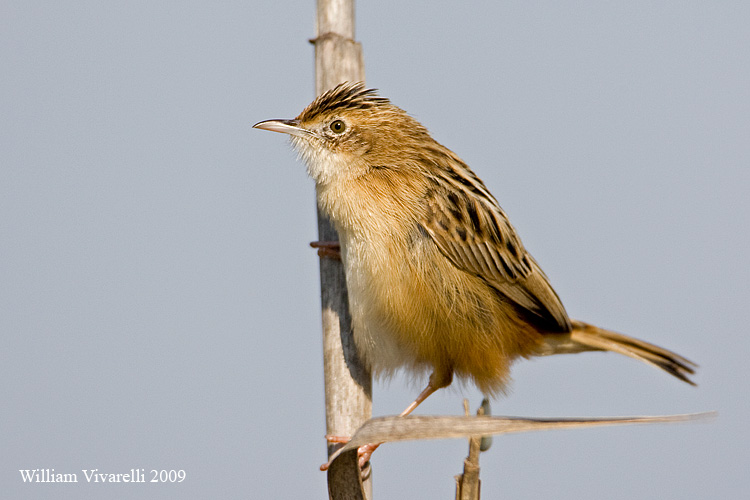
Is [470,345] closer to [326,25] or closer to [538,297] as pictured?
[538,297]

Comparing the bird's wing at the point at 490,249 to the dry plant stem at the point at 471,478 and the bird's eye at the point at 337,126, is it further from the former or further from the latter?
the dry plant stem at the point at 471,478

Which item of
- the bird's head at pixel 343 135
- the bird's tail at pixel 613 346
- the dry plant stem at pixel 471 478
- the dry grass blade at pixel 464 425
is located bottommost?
the dry plant stem at pixel 471 478

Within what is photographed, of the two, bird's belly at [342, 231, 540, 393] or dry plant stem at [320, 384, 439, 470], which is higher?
bird's belly at [342, 231, 540, 393]

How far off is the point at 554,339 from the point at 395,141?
181cm

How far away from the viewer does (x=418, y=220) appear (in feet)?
14.2

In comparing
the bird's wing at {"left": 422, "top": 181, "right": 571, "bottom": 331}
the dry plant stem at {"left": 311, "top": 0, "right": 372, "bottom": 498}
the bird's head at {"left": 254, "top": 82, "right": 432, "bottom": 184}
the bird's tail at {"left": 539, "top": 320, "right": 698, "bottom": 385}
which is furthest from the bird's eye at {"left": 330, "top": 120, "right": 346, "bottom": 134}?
the bird's tail at {"left": 539, "top": 320, "right": 698, "bottom": 385}

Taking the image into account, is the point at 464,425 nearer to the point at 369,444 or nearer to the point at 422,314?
the point at 369,444

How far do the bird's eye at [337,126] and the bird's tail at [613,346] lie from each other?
2.02m

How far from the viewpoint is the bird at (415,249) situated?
4285 mm

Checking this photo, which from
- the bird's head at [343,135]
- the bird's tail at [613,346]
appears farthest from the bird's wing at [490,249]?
the bird's head at [343,135]

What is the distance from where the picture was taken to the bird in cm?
429

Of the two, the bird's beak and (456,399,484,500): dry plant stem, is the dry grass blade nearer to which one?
(456,399,484,500): dry plant stem

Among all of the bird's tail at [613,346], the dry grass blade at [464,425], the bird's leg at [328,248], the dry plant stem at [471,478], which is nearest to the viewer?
the dry grass blade at [464,425]

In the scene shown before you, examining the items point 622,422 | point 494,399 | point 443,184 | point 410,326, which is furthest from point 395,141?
point 622,422
